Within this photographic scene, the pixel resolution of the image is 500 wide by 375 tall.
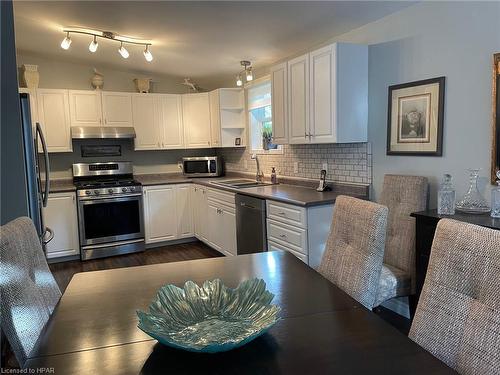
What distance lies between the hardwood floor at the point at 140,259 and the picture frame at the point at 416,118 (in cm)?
266

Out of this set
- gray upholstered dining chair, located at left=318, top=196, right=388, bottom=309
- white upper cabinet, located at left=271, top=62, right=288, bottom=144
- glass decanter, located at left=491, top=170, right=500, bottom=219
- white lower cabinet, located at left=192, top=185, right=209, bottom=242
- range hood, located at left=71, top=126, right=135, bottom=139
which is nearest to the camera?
gray upholstered dining chair, located at left=318, top=196, right=388, bottom=309

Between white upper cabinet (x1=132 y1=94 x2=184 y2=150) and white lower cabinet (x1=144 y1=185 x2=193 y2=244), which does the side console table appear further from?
white upper cabinet (x1=132 y1=94 x2=184 y2=150)

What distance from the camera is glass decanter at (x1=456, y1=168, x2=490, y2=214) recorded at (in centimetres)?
226

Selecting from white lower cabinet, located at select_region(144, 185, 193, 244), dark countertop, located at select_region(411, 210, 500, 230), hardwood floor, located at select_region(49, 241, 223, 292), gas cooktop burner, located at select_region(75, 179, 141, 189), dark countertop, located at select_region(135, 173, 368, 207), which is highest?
gas cooktop burner, located at select_region(75, 179, 141, 189)

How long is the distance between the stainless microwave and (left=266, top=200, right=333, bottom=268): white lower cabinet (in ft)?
8.23

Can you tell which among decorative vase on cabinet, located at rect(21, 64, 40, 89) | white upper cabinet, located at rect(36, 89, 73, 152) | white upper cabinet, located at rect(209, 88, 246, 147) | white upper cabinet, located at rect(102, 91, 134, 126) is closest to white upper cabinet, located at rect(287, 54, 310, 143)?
white upper cabinet, located at rect(209, 88, 246, 147)

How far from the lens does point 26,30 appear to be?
3793 millimetres

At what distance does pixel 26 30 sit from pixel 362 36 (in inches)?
129

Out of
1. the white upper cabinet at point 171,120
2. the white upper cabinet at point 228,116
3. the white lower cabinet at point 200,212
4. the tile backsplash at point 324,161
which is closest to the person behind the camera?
the tile backsplash at point 324,161

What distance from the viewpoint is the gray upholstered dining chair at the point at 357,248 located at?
4.89 feet

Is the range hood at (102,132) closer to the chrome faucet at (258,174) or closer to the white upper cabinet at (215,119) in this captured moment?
the white upper cabinet at (215,119)

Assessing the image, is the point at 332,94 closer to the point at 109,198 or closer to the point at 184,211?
the point at 184,211

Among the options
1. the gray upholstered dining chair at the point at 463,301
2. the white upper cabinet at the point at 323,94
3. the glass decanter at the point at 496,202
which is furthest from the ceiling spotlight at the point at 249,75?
the gray upholstered dining chair at the point at 463,301

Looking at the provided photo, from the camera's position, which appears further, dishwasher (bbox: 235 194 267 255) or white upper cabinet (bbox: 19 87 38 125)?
white upper cabinet (bbox: 19 87 38 125)
